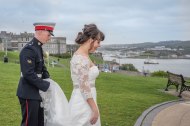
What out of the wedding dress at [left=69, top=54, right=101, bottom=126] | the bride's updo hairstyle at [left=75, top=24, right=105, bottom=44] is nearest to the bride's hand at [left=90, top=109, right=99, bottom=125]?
the wedding dress at [left=69, top=54, right=101, bottom=126]

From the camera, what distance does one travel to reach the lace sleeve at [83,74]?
18.4ft

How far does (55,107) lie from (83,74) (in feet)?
2.69

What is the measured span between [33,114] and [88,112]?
2.63ft

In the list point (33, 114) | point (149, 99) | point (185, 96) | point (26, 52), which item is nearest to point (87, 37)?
→ point (26, 52)

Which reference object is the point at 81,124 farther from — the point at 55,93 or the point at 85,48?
the point at 85,48

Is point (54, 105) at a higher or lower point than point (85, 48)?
lower

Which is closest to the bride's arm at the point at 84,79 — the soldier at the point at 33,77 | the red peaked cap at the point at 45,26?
the soldier at the point at 33,77

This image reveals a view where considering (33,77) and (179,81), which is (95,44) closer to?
(33,77)

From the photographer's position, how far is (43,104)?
617 centimetres

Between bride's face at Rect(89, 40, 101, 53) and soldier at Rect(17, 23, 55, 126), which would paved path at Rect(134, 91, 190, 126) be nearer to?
soldier at Rect(17, 23, 55, 126)

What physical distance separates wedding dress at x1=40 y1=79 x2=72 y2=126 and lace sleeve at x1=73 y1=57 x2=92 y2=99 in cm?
57

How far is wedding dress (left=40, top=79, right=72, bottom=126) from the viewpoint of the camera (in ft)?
19.8

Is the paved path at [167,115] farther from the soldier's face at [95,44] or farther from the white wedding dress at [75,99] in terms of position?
the soldier's face at [95,44]

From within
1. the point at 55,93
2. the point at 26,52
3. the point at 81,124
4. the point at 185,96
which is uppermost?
the point at 26,52
